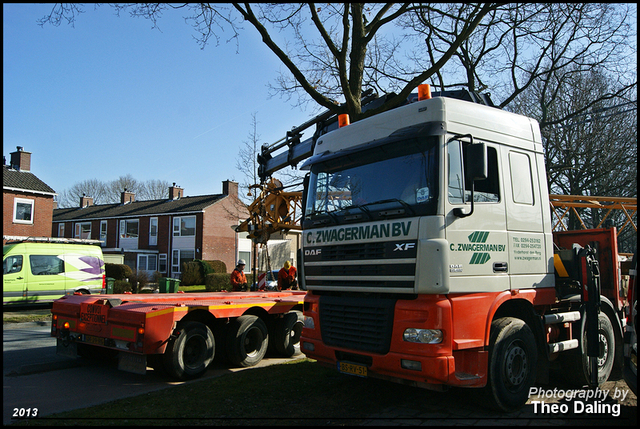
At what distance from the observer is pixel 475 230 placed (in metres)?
5.31

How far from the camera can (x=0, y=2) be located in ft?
15.5

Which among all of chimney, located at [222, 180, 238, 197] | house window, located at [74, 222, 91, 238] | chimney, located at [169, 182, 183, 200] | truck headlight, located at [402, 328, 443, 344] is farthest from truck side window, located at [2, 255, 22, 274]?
house window, located at [74, 222, 91, 238]

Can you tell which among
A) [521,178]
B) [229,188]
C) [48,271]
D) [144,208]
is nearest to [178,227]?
[229,188]

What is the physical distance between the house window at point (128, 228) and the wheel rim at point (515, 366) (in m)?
39.2

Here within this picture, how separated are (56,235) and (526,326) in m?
49.9

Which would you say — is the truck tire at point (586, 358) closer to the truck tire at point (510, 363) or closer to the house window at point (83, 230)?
the truck tire at point (510, 363)

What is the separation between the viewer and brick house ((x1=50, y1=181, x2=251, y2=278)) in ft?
121

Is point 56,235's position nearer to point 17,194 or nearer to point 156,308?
point 17,194

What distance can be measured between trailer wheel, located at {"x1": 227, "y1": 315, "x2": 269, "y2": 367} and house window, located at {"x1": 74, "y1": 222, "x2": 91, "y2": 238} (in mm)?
40432

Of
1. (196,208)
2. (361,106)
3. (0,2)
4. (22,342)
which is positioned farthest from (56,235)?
(0,2)

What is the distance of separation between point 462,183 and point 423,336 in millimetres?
1718

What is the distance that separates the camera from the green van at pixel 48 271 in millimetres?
16922

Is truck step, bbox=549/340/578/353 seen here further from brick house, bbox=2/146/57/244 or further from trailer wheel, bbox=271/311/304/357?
brick house, bbox=2/146/57/244

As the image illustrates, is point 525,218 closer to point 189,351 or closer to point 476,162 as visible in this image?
point 476,162
